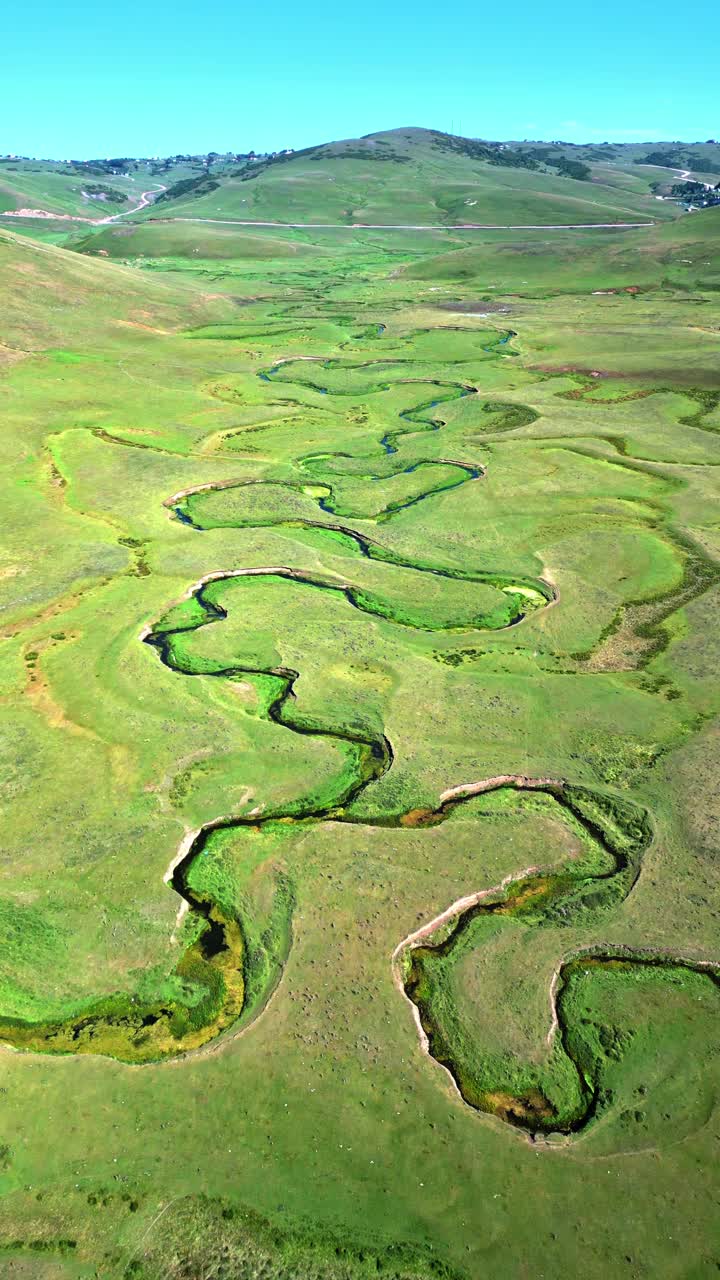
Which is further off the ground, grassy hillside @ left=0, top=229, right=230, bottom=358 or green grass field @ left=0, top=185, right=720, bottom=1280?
grassy hillside @ left=0, top=229, right=230, bottom=358

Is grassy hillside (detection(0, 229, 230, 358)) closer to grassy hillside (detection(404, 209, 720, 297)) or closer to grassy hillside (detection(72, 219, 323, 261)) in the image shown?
grassy hillside (detection(72, 219, 323, 261))

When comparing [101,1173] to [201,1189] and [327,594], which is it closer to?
[201,1189]

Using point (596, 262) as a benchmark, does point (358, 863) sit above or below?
below

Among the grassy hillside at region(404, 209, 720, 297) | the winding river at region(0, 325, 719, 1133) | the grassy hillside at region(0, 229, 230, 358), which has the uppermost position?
the grassy hillside at region(404, 209, 720, 297)

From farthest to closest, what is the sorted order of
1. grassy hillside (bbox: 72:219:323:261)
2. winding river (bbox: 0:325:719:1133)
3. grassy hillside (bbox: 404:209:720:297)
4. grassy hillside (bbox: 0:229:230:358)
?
grassy hillside (bbox: 72:219:323:261)
grassy hillside (bbox: 404:209:720:297)
grassy hillside (bbox: 0:229:230:358)
winding river (bbox: 0:325:719:1133)

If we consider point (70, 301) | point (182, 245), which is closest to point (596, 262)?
point (182, 245)

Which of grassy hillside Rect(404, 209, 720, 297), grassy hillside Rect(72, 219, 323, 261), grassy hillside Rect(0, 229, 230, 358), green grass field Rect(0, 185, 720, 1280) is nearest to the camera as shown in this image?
green grass field Rect(0, 185, 720, 1280)

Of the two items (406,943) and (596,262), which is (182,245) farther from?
(406,943)

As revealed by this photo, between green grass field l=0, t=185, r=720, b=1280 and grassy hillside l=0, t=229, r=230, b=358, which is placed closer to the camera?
green grass field l=0, t=185, r=720, b=1280

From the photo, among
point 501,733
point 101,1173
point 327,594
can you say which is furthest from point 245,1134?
point 327,594

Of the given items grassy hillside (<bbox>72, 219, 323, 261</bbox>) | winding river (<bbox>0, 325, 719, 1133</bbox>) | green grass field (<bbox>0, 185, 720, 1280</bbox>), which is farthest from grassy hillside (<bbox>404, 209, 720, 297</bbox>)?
winding river (<bbox>0, 325, 719, 1133</bbox>)

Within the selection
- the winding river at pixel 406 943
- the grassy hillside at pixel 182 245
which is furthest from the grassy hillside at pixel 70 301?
the winding river at pixel 406 943
